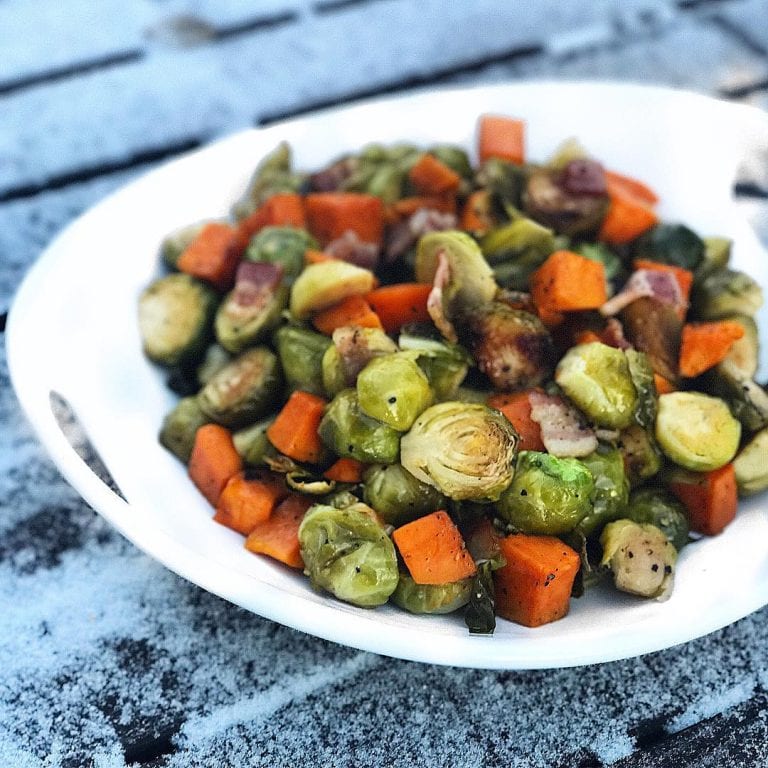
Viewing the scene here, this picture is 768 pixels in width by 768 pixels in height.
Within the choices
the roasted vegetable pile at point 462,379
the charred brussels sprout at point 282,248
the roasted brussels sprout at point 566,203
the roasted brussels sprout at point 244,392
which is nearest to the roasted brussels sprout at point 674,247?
the roasted vegetable pile at point 462,379

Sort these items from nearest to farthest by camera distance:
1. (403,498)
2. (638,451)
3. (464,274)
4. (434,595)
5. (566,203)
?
(434,595), (403,498), (638,451), (464,274), (566,203)

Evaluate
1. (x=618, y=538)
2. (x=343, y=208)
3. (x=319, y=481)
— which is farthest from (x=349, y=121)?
(x=618, y=538)

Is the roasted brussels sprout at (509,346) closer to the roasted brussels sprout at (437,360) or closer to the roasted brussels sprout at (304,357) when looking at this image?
the roasted brussels sprout at (437,360)

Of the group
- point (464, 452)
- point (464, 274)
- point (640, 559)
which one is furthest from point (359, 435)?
point (640, 559)

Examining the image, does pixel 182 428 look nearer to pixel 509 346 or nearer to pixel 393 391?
pixel 393 391

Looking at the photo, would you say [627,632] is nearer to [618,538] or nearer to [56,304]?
[618,538]

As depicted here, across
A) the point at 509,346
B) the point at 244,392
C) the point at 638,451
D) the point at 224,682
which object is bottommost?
the point at 224,682

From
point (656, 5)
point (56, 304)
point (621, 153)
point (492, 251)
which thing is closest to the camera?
point (56, 304)

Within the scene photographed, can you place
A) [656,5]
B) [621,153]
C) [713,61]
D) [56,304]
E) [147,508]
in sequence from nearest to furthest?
[147,508], [56,304], [621,153], [713,61], [656,5]
